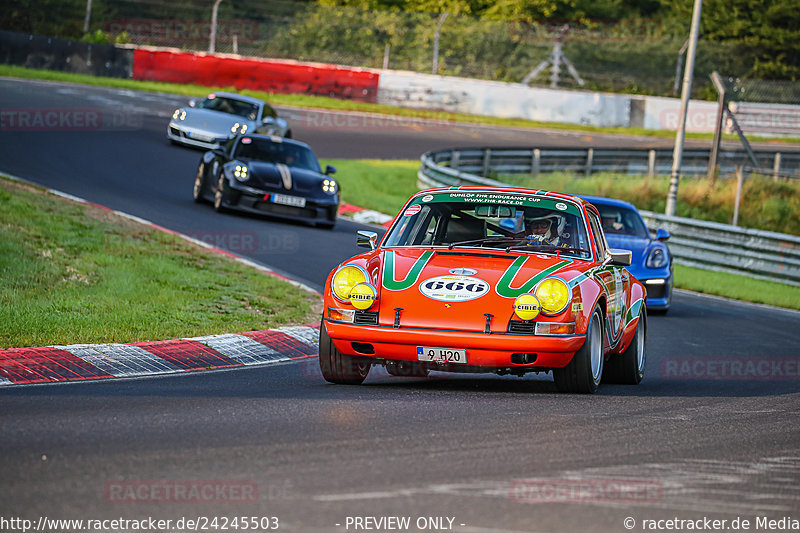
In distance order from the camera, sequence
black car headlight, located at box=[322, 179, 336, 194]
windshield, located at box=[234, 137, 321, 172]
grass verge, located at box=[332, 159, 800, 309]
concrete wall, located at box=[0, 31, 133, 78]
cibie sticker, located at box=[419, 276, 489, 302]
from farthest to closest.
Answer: concrete wall, located at box=[0, 31, 133, 78] → windshield, located at box=[234, 137, 321, 172] → black car headlight, located at box=[322, 179, 336, 194] → grass verge, located at box=[332, 159, 800, 309] → cibie sticker, located at box=[419, 276, 489, 302]

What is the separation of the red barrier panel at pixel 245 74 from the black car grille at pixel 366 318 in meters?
32.5

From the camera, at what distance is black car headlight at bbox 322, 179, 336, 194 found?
18.5m

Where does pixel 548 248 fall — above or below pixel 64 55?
below

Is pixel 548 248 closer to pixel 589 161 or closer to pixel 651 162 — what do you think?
pixel 589 161

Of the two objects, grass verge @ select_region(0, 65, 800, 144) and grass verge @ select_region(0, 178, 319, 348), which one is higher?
grass verge @ select_region(0, 65, 800, 144)

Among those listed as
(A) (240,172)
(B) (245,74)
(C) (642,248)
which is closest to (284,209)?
(A) (240,172)

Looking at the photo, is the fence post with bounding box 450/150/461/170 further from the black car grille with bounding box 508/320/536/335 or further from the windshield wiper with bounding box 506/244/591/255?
the black car grille with bounding box 508/320/536/335

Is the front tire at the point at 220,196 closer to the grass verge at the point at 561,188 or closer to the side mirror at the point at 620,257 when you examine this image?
the grass verge at the point at 561,188

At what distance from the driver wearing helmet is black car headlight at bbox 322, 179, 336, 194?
10.1m

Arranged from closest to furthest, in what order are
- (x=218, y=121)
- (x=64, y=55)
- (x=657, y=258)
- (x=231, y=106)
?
(x=657, y=258), (x=218, y=121), (x=231, y=106), (x=64, y=55)

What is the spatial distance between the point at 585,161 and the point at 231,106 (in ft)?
34.9

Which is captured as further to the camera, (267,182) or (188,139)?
(188,139)

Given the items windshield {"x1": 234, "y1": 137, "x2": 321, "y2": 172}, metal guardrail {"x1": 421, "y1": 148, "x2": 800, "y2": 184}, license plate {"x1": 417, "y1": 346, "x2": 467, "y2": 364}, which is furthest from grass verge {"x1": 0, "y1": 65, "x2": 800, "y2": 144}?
license plate {"x1": 417, "y1": 346, "x2": 467, "y2": 364}

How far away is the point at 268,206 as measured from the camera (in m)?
18.0
